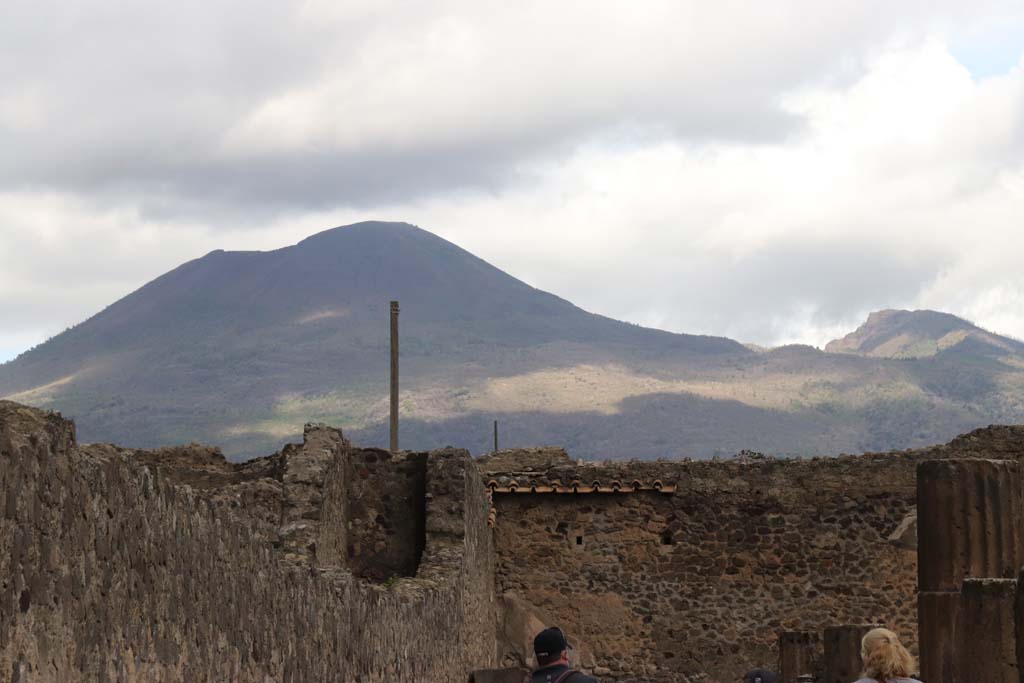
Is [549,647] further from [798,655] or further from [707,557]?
[707,557]

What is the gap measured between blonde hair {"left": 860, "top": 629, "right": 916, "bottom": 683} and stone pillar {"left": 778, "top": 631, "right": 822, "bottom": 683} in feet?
34.4

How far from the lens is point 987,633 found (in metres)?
12.0

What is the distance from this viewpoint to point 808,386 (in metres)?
183

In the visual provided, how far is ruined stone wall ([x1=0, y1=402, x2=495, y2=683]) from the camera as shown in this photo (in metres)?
6.78

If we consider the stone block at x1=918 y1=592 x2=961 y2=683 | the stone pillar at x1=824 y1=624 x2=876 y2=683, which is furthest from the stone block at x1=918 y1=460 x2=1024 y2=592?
the stone pillar at x1=824 y1=624 x2=876 y2=683

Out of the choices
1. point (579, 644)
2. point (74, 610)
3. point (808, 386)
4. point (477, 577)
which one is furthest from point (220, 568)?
point (808, 386)

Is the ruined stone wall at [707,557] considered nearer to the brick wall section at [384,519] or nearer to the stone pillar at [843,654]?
the brick wall section at [384,519]

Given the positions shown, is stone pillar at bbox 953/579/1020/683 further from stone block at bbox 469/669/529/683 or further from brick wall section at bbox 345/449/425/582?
brick wall section at bbox 345/449/425/582

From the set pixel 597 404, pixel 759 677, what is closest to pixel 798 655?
pixel 759 677

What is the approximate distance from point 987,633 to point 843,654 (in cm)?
514

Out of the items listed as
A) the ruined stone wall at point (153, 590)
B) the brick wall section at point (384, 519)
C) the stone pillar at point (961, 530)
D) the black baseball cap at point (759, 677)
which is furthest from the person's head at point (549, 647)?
the brick wall section at point (384, 519)

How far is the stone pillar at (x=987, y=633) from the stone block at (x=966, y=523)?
2.10ft

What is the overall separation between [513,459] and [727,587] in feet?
11.8

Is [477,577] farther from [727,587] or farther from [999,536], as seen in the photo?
[999,536]
